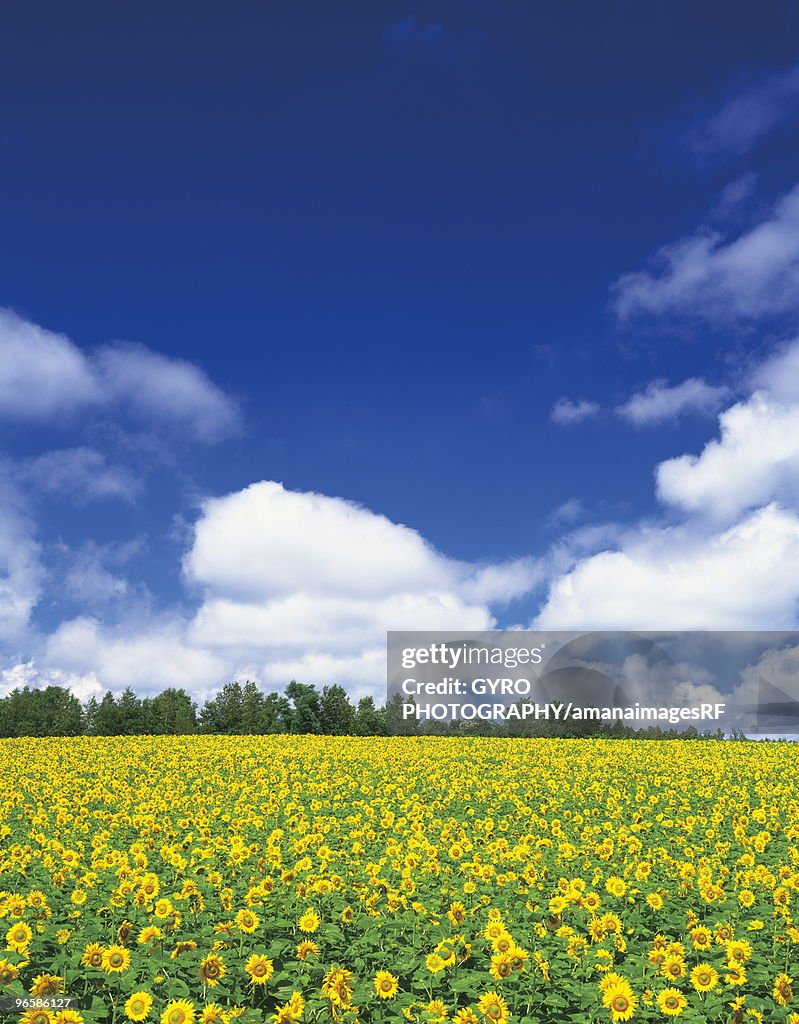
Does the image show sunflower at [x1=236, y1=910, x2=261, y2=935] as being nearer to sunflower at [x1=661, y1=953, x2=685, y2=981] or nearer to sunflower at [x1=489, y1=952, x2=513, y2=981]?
sunflower at [x1=489, y1=952, x2=513, y2=981]

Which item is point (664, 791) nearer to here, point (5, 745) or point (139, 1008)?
point (139, 1008)

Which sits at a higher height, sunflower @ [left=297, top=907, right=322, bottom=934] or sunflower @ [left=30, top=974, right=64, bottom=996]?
sunflower @ [left=30, top=974, right=64, bottom=996]

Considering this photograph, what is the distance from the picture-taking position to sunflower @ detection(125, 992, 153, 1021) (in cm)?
627

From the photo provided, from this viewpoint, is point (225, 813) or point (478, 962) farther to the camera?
point (225, 813)

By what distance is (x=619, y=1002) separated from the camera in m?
6.25

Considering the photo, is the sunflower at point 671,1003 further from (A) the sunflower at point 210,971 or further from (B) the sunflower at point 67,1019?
(B) the sunflower at point 67,1019

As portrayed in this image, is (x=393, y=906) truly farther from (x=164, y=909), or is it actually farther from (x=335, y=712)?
(x=335, y=712)

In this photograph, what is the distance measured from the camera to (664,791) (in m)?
20.3

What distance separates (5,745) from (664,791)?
28.3m

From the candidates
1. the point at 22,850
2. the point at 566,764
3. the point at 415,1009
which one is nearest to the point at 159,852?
the point at 22,850

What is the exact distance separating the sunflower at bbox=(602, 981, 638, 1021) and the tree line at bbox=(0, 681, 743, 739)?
42.7 meters

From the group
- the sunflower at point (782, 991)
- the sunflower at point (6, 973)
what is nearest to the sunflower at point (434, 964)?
the sunflower at point (782, 991)

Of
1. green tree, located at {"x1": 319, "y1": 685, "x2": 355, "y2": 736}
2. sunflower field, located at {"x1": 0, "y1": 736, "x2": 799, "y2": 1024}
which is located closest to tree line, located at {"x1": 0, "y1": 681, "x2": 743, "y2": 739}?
green tree, located at {"x1": 319, "y1": 685, "x2": 355, "y2": 736}

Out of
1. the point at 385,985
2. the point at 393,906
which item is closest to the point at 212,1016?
the point at 385,985
